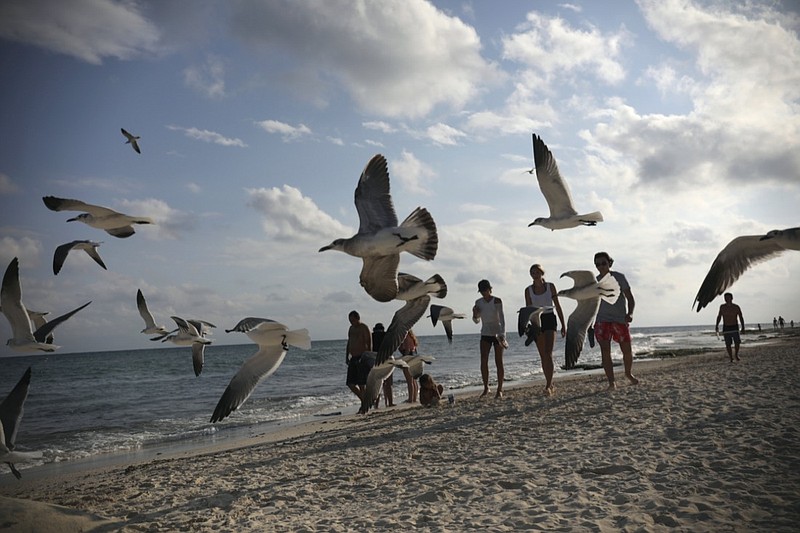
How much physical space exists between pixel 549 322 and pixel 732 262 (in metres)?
2.90

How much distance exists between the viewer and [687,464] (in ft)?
Result: 15.3

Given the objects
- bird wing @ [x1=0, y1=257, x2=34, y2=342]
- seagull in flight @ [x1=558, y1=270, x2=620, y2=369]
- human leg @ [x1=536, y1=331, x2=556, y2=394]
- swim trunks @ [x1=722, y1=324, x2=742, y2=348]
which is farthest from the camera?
swim trunks @ [x1=722, y1=324, x2=742, y2=348]

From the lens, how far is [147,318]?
33.2 feet

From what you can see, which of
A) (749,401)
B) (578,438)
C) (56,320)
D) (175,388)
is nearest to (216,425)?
(56,320)

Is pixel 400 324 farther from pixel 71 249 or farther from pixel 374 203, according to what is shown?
pixel 71 249

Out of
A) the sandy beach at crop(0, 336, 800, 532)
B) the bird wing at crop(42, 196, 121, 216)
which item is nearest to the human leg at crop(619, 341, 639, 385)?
the sandy beach at crop(0, 336, 800, 532)

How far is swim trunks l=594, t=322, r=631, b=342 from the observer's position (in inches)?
324

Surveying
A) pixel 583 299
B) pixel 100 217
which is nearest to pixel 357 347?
pixel 583 299

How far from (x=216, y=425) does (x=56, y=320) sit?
5508mm

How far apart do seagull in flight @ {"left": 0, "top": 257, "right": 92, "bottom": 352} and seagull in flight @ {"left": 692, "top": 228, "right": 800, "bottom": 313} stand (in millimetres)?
7326

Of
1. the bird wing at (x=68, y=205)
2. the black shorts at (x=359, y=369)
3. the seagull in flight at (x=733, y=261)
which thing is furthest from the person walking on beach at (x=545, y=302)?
the bird wing at (x=68, y=205)

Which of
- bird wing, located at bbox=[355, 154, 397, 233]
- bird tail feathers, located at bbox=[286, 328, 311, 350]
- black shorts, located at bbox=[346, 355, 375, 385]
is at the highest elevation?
bird wing, located at bbox=[355, 154, 397, 233]

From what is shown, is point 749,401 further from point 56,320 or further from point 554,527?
point 56,320

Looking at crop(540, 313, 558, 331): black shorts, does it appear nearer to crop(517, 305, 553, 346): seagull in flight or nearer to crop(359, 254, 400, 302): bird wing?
crop(517, 305, 553, 346): seagull in flight
